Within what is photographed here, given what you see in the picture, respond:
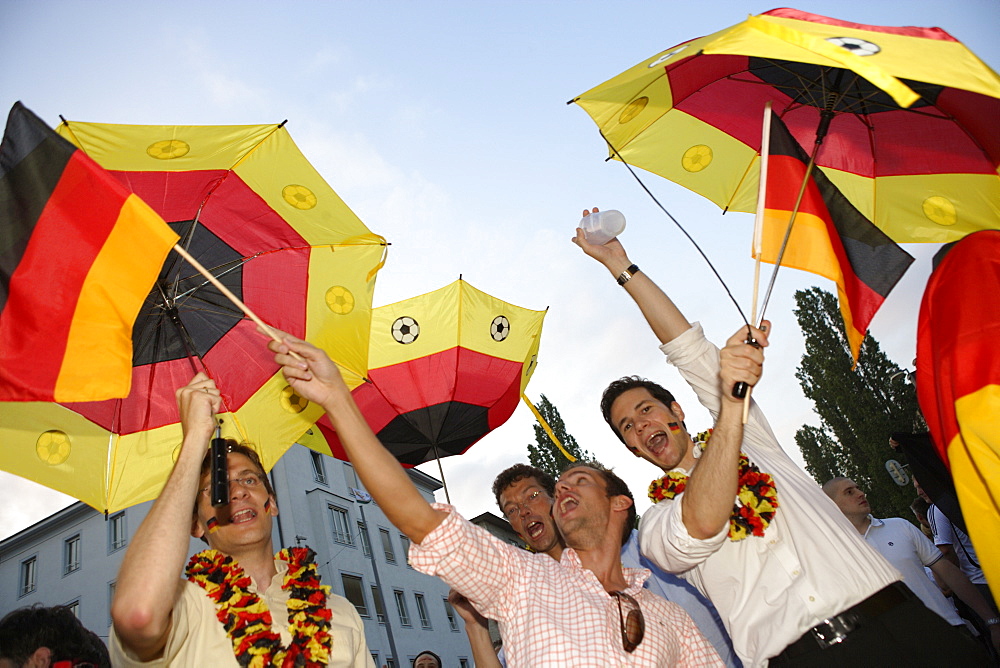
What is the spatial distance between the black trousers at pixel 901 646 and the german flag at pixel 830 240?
1450 millimetres

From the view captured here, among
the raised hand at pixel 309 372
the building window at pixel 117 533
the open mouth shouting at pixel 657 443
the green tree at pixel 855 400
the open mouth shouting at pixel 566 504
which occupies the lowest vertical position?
the open mouth shouting at pixel 566 504

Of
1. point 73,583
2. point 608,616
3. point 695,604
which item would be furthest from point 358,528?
point 608,616

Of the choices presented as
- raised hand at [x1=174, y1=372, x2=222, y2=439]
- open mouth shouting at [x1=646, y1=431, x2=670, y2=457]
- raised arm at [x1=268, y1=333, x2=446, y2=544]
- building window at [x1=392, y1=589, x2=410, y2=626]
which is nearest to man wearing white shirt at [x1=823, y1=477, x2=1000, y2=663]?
open mouth shouting at [x1=646, y1=431, x2=670, y2=457]

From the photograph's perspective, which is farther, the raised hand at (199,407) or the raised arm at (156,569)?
the raised hand at (199,407)

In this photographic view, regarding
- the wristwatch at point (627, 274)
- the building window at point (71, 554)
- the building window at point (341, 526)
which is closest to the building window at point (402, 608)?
the building window at point (341, 526)

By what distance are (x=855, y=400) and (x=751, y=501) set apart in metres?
29.6

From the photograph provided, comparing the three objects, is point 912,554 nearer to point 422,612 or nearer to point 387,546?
point 387,546

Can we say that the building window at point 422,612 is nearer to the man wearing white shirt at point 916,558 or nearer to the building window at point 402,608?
the building window at point 402,608

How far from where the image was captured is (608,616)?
110 inches

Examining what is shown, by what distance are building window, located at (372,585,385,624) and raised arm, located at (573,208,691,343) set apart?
95.1 feet

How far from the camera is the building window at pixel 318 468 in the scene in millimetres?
31234

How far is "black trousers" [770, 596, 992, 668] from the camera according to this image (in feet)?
8.47

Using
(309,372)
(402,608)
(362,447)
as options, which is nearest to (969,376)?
(362,447)

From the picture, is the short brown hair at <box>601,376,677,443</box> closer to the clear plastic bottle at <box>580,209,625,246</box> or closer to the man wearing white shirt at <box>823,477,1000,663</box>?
the clear plastic bottle at <box>580,209,625,246</box>
